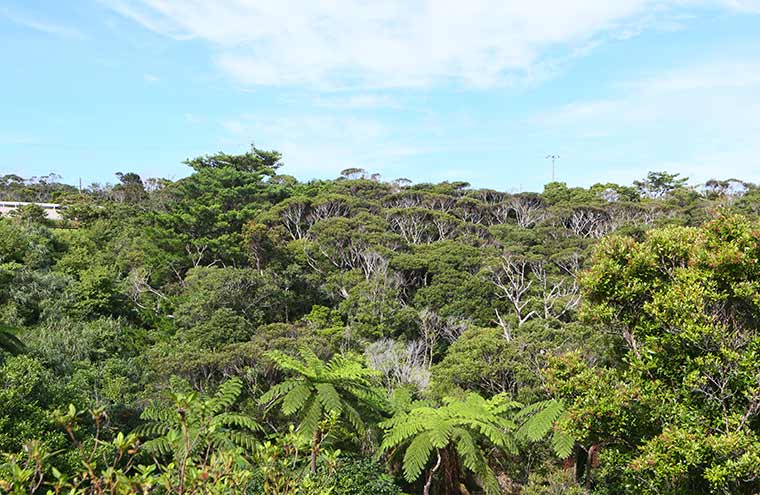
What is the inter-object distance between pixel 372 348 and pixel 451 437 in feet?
32.4

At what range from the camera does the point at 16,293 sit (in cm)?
1752

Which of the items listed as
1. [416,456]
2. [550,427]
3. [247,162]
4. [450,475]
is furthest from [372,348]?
[247,162]

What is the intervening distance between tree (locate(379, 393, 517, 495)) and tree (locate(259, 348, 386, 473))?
0.58m

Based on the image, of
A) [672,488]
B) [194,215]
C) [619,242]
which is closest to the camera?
[672,488]

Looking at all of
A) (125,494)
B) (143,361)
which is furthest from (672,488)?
(143,361)

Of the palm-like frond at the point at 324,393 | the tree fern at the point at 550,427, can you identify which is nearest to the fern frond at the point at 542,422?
the tree fern at the point at 550,427

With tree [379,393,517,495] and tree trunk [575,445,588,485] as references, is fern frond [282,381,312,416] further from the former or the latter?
tree trunk [575,445,588,485]

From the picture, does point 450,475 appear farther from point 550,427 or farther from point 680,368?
point 680,368

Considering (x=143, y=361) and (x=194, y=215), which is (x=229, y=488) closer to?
(x=143, y=361)

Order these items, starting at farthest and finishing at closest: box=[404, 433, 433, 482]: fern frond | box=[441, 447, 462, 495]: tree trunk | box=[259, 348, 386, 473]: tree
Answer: box=[441, 447, 462, 495]: tree trunk → box=[259, 348, 386, 473]: tree → box=[404, 433, 433, 482]: fern frond

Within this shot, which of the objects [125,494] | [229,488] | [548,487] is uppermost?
[125,494]

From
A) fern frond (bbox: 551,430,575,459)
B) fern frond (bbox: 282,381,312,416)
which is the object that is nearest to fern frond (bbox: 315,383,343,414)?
fern frond (bbox: 282,381,312,416)

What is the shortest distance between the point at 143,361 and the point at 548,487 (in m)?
11.7

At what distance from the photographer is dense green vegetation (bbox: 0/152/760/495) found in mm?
5094
